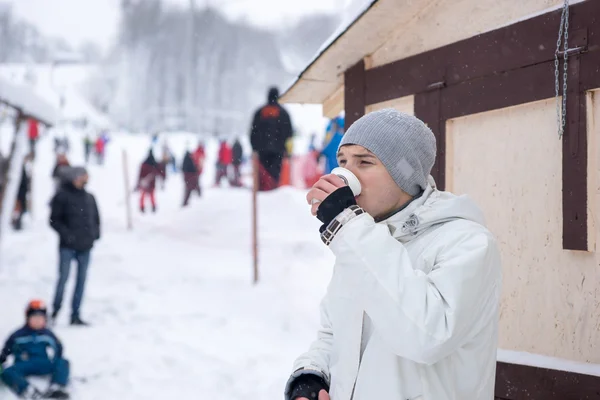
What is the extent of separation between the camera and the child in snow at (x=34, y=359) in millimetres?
4781

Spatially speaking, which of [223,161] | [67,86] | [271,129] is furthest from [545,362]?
[67,86]

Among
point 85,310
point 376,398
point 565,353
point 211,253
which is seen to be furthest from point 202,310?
point 376,398

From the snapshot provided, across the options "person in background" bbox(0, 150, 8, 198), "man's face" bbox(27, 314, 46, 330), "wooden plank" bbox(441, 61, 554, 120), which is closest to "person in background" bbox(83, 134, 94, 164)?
"person in background" bbox(0, 150, 8, 198)

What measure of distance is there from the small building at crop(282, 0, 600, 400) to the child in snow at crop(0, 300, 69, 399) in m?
3.52

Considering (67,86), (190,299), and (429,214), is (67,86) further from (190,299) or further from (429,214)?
(429,214)

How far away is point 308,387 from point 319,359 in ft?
0.46

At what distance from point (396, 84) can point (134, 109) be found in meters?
50.6

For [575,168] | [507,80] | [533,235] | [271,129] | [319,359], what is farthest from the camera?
[271,129]

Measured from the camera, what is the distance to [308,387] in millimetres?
1850

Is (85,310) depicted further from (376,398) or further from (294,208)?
(376,398)

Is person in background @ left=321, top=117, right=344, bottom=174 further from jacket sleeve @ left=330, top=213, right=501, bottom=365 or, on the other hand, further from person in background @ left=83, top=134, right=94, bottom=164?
person in background @ left=83, top=134, right=94, bottom=164

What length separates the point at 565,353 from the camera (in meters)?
2.88

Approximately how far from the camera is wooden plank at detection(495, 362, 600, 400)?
2598 millimetres

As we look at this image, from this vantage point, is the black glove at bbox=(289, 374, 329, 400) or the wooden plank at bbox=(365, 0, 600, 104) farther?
the wooden plank at bbox=(365, 0, 600, 104)
